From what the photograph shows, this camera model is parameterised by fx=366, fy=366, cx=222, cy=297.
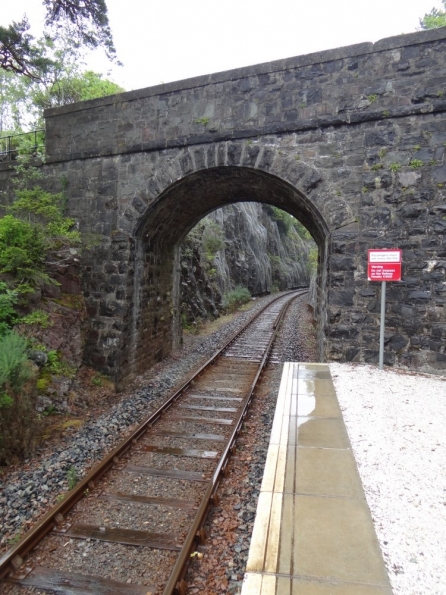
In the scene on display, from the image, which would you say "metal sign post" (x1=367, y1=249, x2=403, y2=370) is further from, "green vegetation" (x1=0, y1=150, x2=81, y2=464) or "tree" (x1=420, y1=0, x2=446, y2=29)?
"tree" (x1=420, y1=0, x2=446, y2=29)

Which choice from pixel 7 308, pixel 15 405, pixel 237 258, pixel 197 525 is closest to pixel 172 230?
pixel 7 308

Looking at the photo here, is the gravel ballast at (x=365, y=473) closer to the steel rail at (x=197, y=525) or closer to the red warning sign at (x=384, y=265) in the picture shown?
the steel rail at (x=197, y=525)

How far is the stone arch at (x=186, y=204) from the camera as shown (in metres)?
7.26

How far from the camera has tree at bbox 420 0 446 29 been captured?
13.3m

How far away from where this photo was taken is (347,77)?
682 centimetres

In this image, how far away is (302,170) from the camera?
7.10 metres

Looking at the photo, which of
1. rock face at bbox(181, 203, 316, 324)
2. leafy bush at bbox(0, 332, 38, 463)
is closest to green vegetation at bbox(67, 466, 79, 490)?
leafy bush at bbox(0, 332, 38, 463)

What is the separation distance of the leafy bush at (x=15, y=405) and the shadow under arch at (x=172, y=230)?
356 cm

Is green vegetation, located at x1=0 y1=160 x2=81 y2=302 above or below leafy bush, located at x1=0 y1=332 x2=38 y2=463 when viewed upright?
above

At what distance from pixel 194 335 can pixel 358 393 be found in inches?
372

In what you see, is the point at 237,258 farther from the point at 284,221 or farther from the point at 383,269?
the point at 383,269

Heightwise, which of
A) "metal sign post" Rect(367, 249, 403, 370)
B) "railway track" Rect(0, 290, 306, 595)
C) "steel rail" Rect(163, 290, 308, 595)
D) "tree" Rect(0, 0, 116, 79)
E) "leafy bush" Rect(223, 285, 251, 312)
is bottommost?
"railway track" Rect(0, 290, 306, 595)

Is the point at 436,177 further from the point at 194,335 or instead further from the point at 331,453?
the point at 194,335

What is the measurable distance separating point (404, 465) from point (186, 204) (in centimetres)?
761
